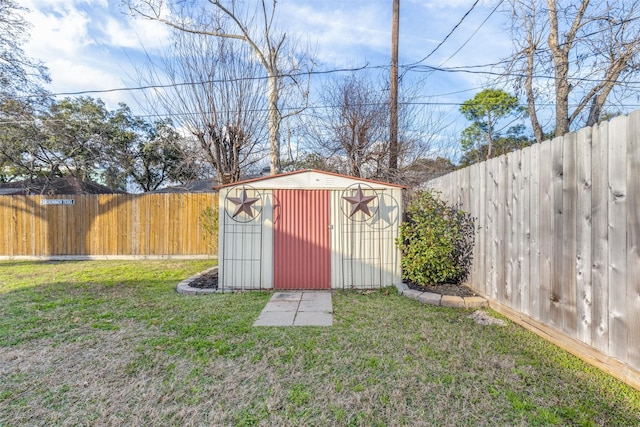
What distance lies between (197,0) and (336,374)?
8424mm

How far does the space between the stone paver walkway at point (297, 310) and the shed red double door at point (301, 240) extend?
265mm

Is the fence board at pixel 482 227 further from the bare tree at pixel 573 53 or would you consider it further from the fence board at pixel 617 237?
the bare tree at pixel 573 53

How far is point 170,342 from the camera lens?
2.66m

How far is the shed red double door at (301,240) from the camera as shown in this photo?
15.0ft

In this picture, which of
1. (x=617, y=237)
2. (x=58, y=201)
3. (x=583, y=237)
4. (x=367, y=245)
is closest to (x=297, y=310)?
(x=367, y=245)

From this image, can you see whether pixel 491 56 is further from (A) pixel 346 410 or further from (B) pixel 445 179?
(A) pixel 346 410

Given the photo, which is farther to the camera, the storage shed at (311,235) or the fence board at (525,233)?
the storage shed at (311,235)

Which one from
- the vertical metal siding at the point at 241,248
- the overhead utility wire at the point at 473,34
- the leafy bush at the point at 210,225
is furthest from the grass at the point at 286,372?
the overhead utility wire at the point at 473,34

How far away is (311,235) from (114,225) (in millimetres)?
6059

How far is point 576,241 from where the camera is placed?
231 cm

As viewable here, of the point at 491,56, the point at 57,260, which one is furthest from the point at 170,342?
the point at 491,56

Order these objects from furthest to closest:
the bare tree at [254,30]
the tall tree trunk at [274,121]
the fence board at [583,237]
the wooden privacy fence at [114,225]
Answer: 1. the wooden privacy fence at [114,225]
2. the tall tree trunk at [274,121]
3. the bare tree at [254,30]
4. the fence board at [583,237]

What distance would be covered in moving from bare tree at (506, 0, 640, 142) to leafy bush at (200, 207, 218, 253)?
7.59 m

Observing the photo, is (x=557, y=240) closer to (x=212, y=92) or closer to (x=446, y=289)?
(x=446, y=289)
